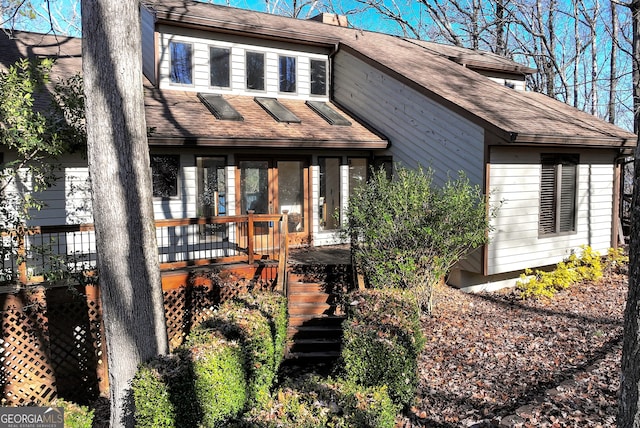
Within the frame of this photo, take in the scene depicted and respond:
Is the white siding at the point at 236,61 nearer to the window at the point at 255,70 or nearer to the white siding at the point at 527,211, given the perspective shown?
the window at the point at 255,70

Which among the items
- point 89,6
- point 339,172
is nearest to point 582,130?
point 339,172

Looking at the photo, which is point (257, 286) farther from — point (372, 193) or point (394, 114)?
point (394, 114)

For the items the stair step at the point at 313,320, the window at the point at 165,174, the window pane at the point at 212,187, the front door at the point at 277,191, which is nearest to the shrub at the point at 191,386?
the stair step at the point at 313,320

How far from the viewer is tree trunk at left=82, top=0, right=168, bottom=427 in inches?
179

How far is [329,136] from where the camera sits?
35.7ft

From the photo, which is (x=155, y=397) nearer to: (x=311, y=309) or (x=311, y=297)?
(x=311, y=309)

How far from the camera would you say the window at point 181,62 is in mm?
11195

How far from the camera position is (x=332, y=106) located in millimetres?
13047

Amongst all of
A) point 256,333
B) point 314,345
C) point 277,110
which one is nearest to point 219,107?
point 277,110

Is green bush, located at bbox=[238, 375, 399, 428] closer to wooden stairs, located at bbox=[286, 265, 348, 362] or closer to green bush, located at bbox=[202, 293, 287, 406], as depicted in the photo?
green bush, located at bbox=[202, 293, 287, 406]

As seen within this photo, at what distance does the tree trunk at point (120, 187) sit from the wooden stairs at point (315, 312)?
10.3ft

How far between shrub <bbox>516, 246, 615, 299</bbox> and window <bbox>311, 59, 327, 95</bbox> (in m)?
→ 7.25

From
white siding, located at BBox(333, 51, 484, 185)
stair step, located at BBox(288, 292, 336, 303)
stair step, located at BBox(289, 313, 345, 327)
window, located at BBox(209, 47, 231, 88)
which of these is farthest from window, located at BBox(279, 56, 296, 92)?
stair step, located at BBox(289, 313, 345, 327)

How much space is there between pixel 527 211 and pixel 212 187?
6.79m
